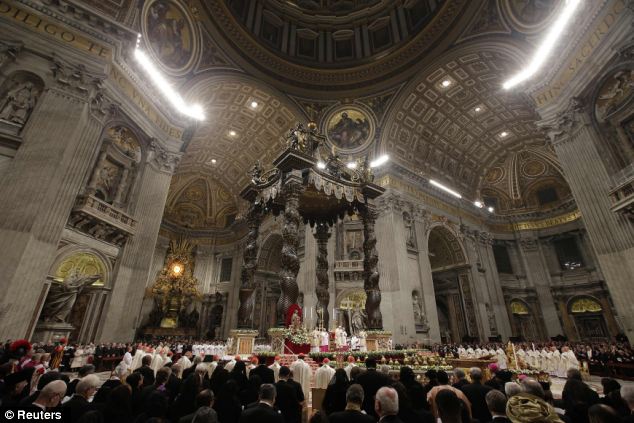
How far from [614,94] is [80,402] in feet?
47.4

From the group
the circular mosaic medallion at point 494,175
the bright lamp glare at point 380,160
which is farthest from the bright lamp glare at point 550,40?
the circular mosaic medallion at point 494,175

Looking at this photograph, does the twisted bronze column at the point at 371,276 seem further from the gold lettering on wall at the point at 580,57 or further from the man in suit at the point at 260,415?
the gold lettering on wall at the point at 580,57

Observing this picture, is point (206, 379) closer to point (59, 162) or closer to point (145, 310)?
point (59, 162)

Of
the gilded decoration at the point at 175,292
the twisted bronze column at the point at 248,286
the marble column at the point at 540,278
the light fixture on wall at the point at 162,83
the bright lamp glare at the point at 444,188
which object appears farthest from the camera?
the gilded decoration at the point at 175,292

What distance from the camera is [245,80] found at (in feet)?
52.9

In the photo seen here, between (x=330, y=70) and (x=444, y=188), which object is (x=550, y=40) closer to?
(x=444, y=188)

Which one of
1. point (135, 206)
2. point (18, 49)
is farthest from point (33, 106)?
point (135, 206)

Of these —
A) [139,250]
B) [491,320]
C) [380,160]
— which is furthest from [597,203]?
[139,250]

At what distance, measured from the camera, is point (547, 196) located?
2231 centimetres

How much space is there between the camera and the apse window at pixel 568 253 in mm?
20175

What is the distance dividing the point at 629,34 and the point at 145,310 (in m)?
25.8

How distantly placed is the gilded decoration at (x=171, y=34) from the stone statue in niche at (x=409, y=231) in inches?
531

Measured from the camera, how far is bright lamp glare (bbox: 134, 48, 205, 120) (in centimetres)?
1167

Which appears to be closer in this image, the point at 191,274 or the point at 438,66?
the point at 438,66
